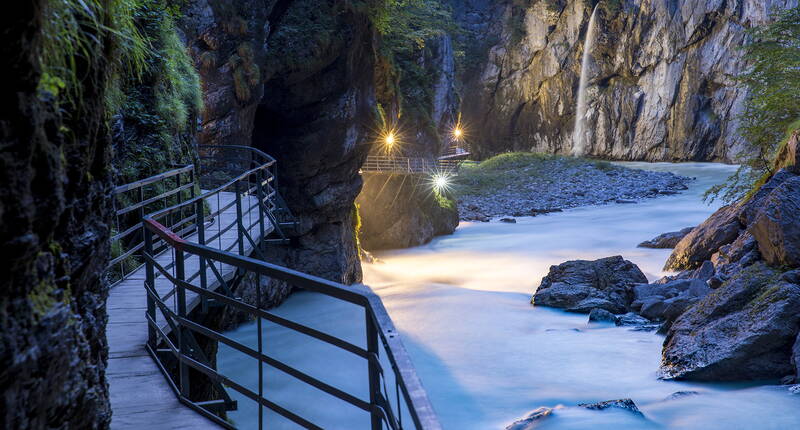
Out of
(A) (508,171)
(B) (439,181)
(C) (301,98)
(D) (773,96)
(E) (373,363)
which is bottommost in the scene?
(A) (508,171)

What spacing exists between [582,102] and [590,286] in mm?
43755

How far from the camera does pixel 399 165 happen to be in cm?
2623

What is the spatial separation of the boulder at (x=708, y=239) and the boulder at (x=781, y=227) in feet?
13.0

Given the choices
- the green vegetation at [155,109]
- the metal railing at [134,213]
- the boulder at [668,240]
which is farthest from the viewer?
the boulder at [668,240]

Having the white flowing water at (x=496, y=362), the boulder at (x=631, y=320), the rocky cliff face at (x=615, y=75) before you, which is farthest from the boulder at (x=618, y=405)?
the rocky cliff face at (x=615, y=75)

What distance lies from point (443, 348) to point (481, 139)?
165 feet

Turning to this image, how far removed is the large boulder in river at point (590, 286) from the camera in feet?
46.3

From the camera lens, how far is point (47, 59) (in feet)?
7.50

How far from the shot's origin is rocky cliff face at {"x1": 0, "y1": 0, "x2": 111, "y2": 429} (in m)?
2.00

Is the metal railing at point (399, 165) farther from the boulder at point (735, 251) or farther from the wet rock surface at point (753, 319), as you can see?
the wet rock surface at point (753, 319)

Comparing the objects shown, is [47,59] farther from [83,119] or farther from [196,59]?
[196,59]

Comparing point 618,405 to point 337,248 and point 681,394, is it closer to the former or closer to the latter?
point 681,394

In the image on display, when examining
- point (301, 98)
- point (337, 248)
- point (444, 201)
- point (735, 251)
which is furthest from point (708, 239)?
point (444, 201)

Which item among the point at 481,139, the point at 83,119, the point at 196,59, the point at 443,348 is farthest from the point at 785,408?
the point at 481,139
